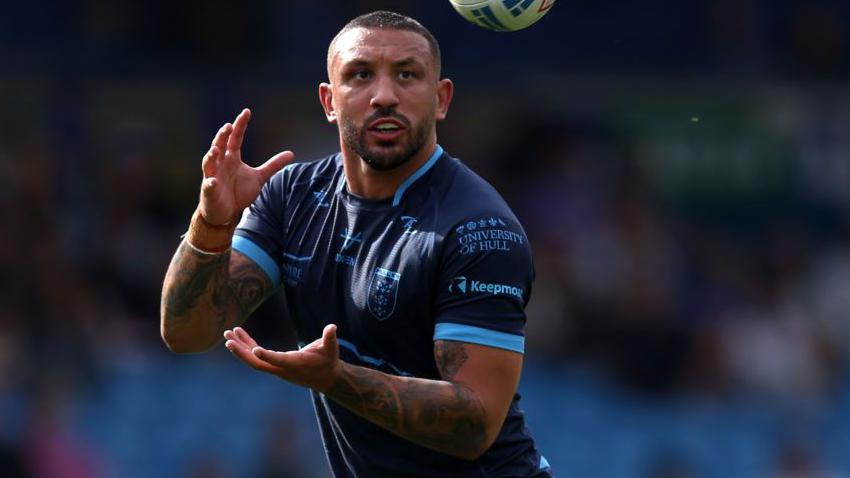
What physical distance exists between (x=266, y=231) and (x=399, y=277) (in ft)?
2.35

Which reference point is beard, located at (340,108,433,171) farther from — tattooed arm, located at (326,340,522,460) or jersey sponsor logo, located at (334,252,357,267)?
tattooed arm, located at (326,340,522,460)

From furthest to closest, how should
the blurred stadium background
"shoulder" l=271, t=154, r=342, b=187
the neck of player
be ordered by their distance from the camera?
the blurred stadium background < "shoulder" l=271, t=154, r=342, b=187 < the neck of player

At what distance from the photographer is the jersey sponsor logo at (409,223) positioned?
5.57 m

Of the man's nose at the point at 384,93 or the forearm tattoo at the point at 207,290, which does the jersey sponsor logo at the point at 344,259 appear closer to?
the forearm tattoo at the point at 207,290

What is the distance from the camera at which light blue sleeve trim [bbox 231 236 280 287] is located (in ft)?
19.4

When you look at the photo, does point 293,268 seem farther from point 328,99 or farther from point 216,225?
point 328,99

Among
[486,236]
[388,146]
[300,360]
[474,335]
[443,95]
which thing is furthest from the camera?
[443,95]

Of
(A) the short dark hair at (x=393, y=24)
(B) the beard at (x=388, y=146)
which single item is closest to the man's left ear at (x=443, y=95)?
(A) the short dark hair at (x=393, y=24)

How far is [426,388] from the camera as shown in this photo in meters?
5.18

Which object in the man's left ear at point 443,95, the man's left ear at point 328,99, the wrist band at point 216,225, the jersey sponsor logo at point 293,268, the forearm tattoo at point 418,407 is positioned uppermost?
the man's left ear at point 443,95

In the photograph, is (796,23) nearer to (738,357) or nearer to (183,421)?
(738,357)

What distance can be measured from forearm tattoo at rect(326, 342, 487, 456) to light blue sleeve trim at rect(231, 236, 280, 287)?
905mm

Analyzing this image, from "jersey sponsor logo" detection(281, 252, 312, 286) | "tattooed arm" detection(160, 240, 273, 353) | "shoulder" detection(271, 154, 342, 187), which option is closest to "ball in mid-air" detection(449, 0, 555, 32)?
"shoulder" detection(271, 154, 342, 187)

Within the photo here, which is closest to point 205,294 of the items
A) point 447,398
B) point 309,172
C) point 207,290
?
point 207,290
